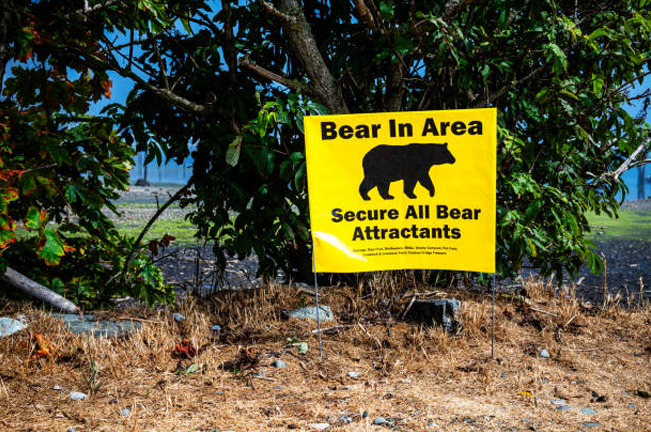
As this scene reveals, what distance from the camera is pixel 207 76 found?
4512mm

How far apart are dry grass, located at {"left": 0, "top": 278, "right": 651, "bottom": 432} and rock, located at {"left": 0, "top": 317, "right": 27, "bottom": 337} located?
0.37 ft

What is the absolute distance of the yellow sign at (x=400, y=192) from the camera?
3.55 m

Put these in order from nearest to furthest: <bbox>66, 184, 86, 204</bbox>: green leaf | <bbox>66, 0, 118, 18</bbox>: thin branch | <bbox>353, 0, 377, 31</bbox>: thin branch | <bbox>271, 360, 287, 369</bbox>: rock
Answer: <bbox>271, 360, 287, 369</bbox>: rock → <bbox>353, 0, 377, 31</bbox>: thin branch → <bbox>66, 184, 86, 204</bbox>: green leaf → <bbox>66, 0, 118, 18</bbox>: thin branch

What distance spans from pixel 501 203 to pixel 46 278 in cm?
459

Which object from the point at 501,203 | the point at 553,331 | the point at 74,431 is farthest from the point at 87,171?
the point at 553,331

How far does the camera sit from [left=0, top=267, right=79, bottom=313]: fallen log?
484cm

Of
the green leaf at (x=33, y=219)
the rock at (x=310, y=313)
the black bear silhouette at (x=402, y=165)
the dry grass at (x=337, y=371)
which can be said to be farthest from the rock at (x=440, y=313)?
the green leaf at (x=33, y=219)

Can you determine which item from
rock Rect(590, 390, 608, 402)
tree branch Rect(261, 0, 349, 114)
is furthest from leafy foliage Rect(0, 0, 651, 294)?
rock Rect(590, 390, 608, 402)

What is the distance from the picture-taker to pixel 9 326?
400 cm

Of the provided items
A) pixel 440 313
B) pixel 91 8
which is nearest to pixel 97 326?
pixel 440 313

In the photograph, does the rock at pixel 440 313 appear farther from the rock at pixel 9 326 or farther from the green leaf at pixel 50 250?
the rock at pixel 9 326

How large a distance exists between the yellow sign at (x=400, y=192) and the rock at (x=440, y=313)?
2.36ft

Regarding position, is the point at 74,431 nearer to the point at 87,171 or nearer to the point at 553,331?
the point at 87,171

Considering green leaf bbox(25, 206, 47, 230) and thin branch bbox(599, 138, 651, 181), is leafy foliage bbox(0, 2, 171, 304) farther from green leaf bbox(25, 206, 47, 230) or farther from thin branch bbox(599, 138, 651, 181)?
thin branch bbox(599, 138, 651, 181)
